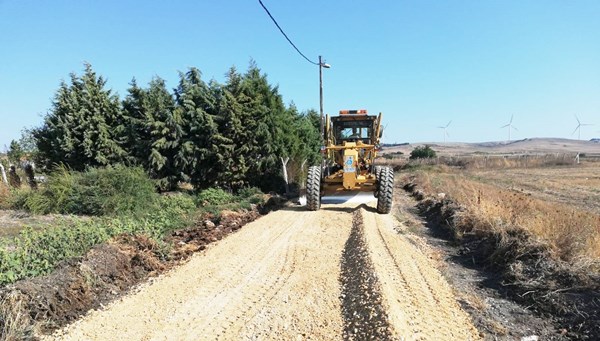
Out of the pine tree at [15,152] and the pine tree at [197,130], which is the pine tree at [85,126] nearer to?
the pine tree at [197,130]

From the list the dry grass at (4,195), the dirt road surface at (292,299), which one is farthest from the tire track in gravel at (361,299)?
the dry grass at (4,195)

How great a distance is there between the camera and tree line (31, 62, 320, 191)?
15805mm

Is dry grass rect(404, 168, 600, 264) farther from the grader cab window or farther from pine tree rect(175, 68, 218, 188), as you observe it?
pine tree rect(175, 68, 218, 188)

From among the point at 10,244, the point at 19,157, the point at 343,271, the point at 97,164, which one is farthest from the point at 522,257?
the point at 19,157

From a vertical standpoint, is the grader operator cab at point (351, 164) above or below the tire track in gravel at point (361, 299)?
above

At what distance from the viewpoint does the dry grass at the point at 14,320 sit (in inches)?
158

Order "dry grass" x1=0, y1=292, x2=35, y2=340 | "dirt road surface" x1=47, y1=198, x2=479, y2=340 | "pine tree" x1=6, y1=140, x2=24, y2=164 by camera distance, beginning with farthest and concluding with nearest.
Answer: "pine tree" x1=6, y1=140, x2=24, y2=164
"dirt road surface" x1=47, y1=198, x2=479, y2=340
"dry grass" x1=0, y1=292, x2=35, y2=340

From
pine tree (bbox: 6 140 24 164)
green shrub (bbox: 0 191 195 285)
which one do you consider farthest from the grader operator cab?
pine tree (bbox: 6 140 24 164)

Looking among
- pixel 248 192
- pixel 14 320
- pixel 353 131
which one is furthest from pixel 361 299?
pixel 248 192

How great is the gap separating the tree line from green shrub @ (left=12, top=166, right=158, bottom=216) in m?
3.67

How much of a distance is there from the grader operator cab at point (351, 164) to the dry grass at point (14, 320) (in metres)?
8.61

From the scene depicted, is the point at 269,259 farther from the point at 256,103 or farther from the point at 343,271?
the point at 256,103

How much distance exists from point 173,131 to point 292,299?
12215 mm

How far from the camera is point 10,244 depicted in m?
7.02
